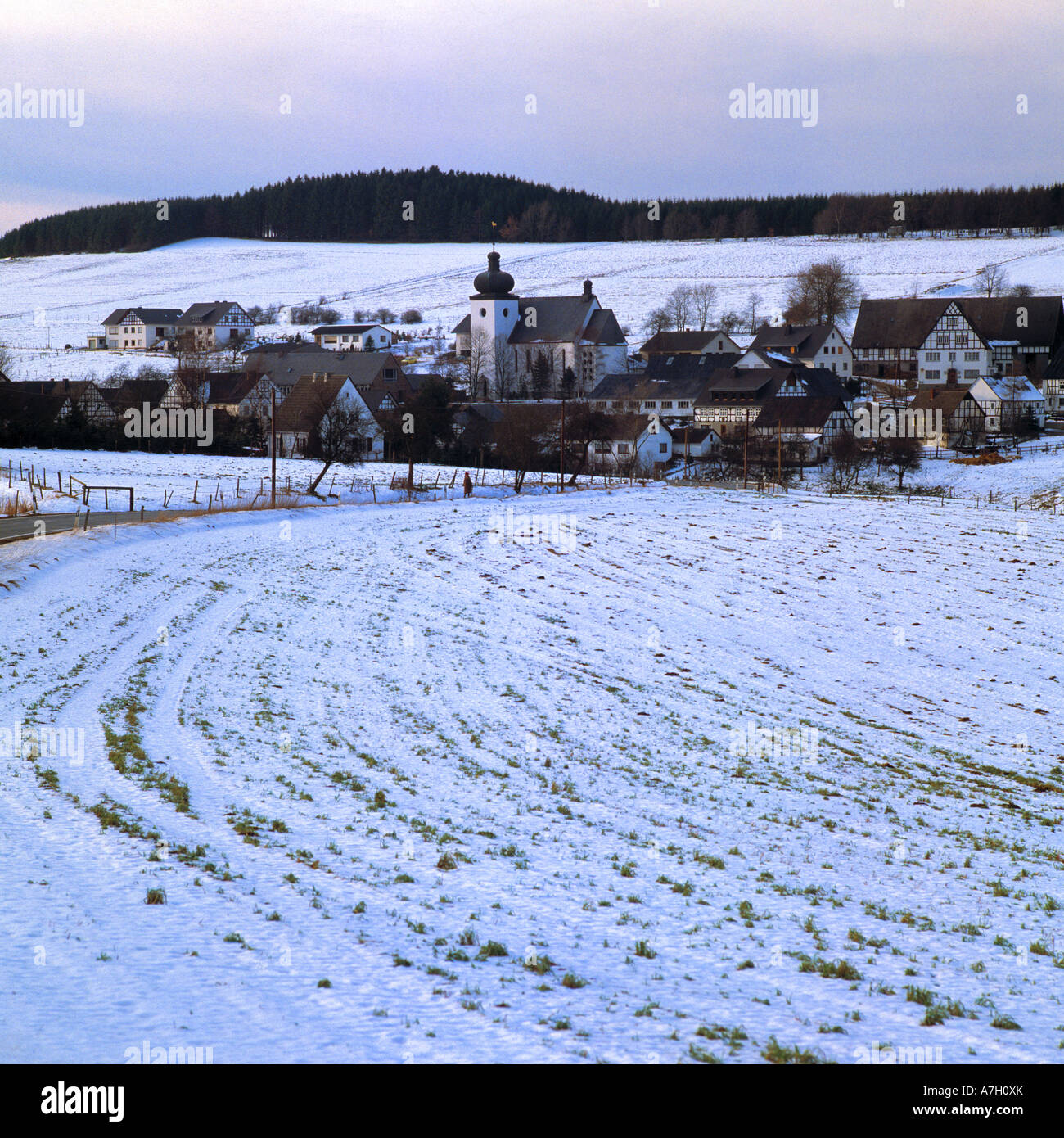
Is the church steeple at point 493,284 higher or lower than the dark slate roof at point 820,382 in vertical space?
higher

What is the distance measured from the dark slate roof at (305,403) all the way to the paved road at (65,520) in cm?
3131

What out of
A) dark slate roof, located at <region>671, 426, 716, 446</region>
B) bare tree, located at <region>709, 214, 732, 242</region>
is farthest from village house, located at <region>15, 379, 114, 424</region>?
bare tree, located at <region>709, 214, 732, 242</region>

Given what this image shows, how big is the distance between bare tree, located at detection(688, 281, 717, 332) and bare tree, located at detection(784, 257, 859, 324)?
919cm

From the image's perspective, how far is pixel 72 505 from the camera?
4325cm

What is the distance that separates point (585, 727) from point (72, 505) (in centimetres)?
3203

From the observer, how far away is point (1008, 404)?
80062 millimetres

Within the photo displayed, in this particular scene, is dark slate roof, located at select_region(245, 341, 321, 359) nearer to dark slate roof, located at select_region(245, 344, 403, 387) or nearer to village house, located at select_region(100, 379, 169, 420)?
dark slate roof, located at select_region(245, 344, 403, 387)

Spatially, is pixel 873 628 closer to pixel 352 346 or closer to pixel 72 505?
pixel 72 505

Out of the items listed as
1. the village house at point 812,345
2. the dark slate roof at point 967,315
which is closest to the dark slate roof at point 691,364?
the village house at point 812,345

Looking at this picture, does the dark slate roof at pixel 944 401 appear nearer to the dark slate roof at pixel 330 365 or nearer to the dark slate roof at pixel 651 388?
the dark slate roof at pixel 651 388

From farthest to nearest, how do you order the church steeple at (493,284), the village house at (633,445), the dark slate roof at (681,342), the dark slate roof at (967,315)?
the church steeple at (493,284), the dark slate roof at (681,342), the dark slate roof at (967,315), the village house at (633,445)

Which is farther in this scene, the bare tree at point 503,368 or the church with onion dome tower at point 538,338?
the church with onion dome tower at point 538,338

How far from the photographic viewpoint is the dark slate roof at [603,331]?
122438 mm
